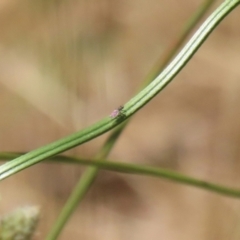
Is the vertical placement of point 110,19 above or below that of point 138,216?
above

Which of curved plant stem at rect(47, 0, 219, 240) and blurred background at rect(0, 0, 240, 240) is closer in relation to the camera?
curved plant stem at rect(47, 0, 219, 240)

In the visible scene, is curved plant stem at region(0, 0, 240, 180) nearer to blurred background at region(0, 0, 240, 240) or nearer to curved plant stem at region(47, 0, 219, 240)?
curved plant stem at region(47, 0, 219, 240)

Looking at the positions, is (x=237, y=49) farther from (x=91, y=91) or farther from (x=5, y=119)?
(x=5, y=119)

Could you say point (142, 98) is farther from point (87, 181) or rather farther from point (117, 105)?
point (117, 105)

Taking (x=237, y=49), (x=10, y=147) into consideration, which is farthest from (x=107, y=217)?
(x=237, y=49)

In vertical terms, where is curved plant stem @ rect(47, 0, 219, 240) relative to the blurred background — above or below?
below

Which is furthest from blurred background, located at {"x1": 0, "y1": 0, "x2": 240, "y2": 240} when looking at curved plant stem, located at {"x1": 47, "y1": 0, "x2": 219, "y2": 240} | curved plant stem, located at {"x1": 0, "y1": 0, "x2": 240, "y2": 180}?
curved plant stem, located at {"x1": 0, "y1": 0, "x2": 240, "y2": 180}
